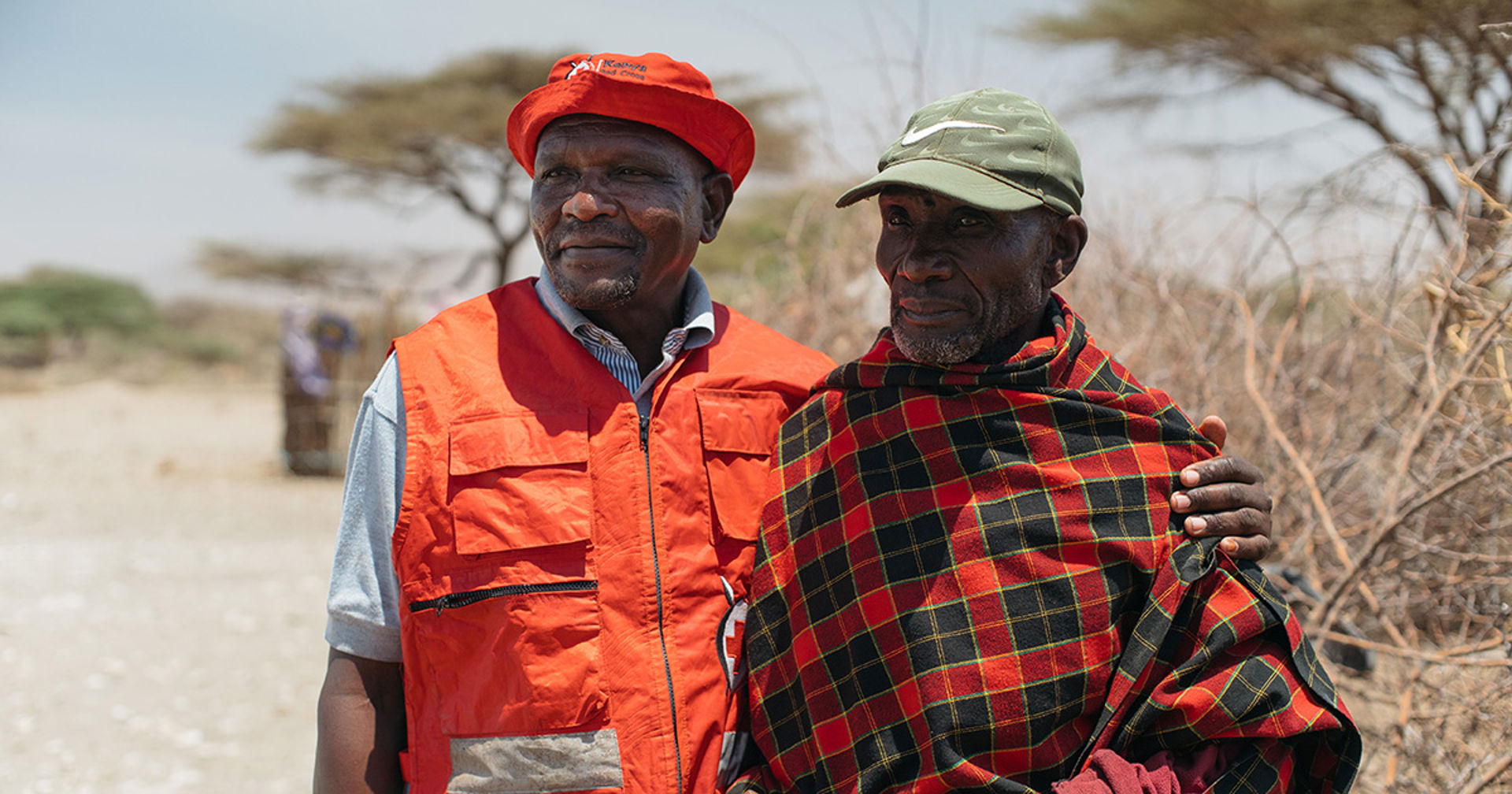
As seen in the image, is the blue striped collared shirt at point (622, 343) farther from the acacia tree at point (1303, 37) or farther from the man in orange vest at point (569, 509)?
the acacia tree at point (1303, 37)

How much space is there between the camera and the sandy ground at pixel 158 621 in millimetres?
4473

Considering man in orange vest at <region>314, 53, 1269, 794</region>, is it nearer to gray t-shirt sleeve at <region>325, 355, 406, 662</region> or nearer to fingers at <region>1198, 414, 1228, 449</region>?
gray t-shirt sleeve at <region>325, 355, 406, 662</region>

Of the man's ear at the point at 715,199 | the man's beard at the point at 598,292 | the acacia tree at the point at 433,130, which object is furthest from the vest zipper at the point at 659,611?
the acacia tree at the point at 433,130

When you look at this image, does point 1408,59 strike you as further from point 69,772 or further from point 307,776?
point 69,772

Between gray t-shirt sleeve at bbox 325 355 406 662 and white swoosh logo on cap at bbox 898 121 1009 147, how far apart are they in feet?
3.01

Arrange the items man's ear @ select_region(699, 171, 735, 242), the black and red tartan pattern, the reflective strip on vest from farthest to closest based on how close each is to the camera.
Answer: man's ear @ select_region(699, 171, 735, 242)
the reflective strip on vest
the black and red tartan pattern

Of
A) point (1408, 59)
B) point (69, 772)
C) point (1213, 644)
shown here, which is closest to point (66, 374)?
point (69, 772)

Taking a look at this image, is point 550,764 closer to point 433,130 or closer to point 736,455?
point 736,455

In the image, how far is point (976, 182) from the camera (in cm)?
157

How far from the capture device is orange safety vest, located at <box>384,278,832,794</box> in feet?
5.35

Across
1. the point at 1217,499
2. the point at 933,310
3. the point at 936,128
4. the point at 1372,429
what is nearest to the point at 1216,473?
the point at 1217,499

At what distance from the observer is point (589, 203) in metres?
1.84

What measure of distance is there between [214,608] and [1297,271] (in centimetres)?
607

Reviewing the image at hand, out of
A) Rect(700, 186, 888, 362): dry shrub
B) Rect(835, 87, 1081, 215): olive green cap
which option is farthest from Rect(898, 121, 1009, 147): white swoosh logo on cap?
Rect(700, 186, 888, 362): dry shrub
